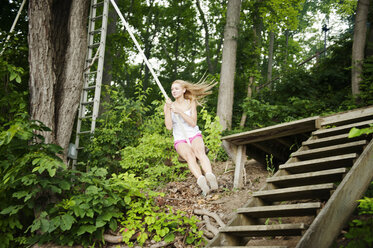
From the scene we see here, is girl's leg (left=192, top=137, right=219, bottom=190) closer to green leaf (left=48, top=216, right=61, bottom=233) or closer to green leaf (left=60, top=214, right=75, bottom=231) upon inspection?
green leaf (left=60, top=214, right=75, bottom=231)

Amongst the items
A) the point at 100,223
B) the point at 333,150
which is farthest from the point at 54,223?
the point at 333,150

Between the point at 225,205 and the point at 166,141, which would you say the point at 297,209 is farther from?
the point at 166,141

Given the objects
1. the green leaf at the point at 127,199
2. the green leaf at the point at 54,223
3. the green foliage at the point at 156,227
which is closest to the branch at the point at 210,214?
the green foliage at the point at 156,227

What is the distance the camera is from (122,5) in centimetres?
1554

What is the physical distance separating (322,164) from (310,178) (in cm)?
30

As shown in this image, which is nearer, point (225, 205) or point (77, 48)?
point (225, 205)

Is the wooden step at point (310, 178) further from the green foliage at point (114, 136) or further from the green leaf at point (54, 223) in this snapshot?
the green foliage at point (114, 136)

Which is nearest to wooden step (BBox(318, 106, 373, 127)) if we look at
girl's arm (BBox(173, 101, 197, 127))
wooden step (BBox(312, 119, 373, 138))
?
wooden step (BBox(312, 119, 373, 138))

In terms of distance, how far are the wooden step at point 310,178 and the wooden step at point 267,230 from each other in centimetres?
84

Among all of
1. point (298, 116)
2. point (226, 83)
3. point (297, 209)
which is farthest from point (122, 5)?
point (297, 209)

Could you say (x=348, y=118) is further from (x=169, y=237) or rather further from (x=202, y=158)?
(x=169, y=237)

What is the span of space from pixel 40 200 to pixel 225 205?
277cm

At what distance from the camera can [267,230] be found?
3055 mm

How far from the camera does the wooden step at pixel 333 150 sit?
385 centimetres
